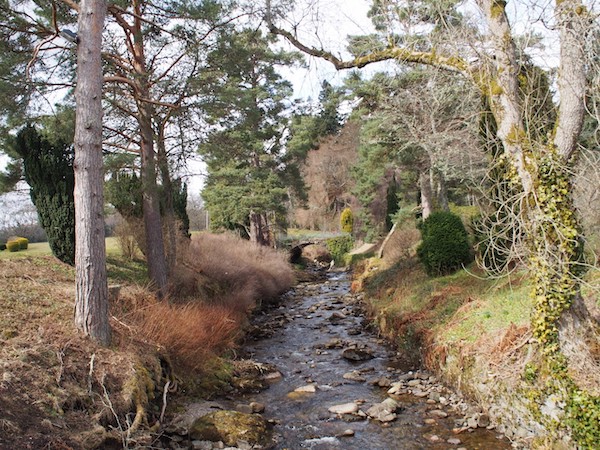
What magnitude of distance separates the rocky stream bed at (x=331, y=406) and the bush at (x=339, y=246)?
60.3ft

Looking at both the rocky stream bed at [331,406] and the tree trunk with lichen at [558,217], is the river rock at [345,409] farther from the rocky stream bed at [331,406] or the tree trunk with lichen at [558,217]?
the tree trunk with lichen at [558,217]

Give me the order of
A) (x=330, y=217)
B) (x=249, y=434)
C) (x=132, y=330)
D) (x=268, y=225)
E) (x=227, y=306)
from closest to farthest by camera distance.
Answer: (x=249, y=434) < (x=132, y=330) < (x=227, y=306) < (x=268, y=225) < (x=330, y=217)

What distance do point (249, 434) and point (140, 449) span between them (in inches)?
53.5

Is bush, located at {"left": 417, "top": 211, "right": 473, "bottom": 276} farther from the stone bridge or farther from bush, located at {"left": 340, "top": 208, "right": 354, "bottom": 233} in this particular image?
bush, located at {"left": 340, "top": 208, "right": 354, "bottom": 233}

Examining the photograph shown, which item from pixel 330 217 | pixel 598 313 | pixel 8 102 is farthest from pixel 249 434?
pixel 330 217

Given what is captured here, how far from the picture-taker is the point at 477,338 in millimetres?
7191

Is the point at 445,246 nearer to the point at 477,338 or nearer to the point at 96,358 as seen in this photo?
the point at 477,338

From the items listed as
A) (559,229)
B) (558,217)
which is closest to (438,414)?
(559,229)

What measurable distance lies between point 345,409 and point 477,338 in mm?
2344

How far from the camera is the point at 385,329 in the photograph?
35.8ft

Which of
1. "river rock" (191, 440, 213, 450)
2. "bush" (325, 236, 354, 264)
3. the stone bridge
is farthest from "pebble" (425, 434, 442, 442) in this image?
"bush" (325, 236, 354, 264)

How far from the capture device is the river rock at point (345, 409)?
22.3 ft

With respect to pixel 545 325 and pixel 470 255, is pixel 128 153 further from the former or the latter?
pixel 545 325

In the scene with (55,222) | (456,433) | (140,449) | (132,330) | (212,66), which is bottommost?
(456,433)
